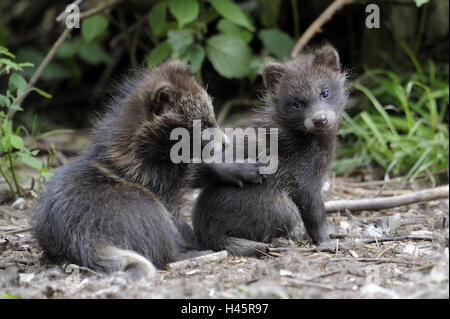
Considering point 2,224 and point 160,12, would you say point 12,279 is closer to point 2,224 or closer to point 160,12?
point 2,224

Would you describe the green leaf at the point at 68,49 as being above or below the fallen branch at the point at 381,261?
above

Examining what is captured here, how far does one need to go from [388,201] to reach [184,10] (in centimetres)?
349

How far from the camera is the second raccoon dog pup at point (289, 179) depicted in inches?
214

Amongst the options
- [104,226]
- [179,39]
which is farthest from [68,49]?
[104,226]

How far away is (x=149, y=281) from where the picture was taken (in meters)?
4.33

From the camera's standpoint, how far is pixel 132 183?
5.08m

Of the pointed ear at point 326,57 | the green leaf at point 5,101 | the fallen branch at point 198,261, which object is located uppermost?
the pointed ear at point 326,57

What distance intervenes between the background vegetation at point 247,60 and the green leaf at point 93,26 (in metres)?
0.02

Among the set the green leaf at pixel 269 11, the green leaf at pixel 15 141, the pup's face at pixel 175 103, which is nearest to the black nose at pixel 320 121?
the pup's face at pixel 175 103

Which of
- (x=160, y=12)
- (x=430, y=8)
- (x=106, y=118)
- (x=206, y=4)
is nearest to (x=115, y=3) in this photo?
(x=160, y=12)

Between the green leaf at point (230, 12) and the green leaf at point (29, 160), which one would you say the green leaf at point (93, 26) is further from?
the green leaf at point (29, 160)

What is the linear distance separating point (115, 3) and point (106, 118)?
3.46 meters

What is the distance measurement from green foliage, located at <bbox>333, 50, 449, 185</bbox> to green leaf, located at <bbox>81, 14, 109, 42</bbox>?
3806 mm

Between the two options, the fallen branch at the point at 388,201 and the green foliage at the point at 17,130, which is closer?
the green foliage at the point at 17,130
